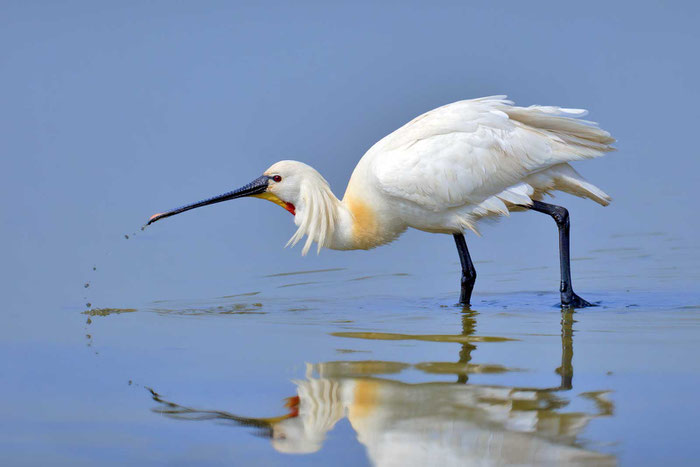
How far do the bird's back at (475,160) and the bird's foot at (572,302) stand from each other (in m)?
0.93

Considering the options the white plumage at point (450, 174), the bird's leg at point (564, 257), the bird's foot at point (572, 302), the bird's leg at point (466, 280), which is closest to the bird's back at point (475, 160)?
the white plumage at point (450, 174)

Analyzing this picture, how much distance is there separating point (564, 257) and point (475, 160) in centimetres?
121

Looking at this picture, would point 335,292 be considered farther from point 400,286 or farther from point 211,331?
point 211,331

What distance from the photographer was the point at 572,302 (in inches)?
355

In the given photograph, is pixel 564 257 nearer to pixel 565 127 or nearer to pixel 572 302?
pixel 572 302

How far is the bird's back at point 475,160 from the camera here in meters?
9.07

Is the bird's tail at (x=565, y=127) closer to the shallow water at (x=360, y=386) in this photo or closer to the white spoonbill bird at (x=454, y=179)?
the white spoonbill bird at (x=454, y=179)

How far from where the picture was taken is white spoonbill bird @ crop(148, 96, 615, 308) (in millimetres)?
9094

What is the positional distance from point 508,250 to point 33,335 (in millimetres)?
6270

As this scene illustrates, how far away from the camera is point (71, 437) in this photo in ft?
16.5

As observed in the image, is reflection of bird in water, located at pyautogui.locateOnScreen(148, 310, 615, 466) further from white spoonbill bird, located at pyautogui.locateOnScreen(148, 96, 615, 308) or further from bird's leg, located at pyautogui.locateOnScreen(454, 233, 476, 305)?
bird's leg, located at pyautogui.locateOnScreen(454, 233, 476, 305)

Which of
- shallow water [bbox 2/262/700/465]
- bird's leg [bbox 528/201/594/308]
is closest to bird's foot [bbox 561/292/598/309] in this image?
bird's leg [bbox 528/201/594/308]

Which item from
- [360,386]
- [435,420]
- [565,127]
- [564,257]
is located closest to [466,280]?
[564,257]

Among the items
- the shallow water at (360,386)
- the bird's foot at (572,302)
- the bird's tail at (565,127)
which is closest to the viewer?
the shallow water at (360,386)
